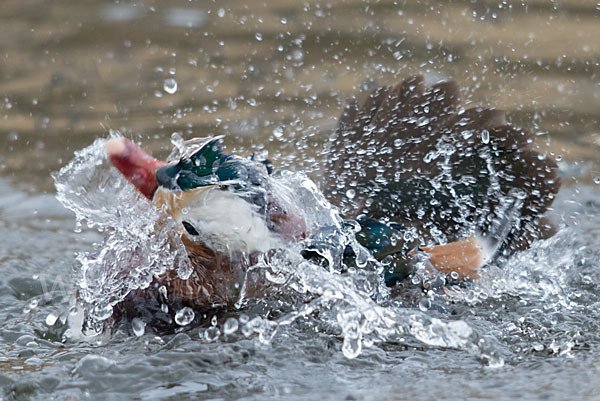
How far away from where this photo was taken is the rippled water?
6.74 feet

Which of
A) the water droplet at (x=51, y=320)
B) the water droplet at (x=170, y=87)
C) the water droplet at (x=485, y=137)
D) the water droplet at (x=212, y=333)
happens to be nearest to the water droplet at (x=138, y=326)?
the water droplet at (x=212, y=333)

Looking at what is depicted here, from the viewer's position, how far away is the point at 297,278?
208 cm

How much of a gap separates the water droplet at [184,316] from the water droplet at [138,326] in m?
0.08

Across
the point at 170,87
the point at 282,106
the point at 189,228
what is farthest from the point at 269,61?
the point at 189,228

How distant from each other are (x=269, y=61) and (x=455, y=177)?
85.1 inches

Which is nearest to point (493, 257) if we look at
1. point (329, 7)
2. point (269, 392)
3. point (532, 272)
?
point (532, 272)

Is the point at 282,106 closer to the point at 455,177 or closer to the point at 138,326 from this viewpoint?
the point at 455,177

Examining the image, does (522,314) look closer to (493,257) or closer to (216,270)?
(493,257)

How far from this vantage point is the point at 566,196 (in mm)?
3783

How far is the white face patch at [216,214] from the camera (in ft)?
6.29

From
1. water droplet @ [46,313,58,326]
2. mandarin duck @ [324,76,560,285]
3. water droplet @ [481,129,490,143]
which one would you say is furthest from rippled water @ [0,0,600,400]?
water droplet @ [481,129,490,143]

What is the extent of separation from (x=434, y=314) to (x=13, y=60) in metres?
3.19

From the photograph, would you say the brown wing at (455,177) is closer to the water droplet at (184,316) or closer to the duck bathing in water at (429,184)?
the duck bathing in water at (429,184)

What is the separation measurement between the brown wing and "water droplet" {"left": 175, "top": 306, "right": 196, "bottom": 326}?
68 cm
